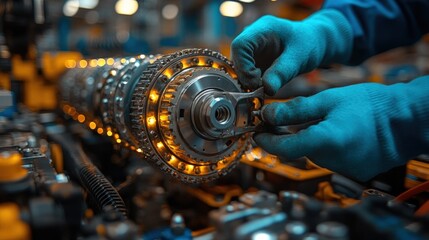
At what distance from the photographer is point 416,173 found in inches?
39.6

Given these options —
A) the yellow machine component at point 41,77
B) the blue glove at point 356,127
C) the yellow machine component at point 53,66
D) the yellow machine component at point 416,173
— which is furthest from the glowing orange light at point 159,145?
the yellow machine component at point 53,66

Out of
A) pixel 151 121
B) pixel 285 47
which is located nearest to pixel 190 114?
pixel 151 121

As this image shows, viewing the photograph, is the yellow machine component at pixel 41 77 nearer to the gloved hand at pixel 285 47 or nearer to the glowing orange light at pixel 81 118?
the glowing orange light at pixel 81 118

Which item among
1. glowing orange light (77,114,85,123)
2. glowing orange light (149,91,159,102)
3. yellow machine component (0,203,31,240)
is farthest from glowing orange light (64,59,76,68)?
yellow machine component (0,203,31,240)

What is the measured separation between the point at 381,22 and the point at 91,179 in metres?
1.25

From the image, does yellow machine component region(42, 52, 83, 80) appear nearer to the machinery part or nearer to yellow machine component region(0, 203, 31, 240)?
the machinery part

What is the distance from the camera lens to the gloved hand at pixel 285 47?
3.12 feet

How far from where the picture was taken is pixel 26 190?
59cm

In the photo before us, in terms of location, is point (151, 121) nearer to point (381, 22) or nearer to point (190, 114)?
point (190, 114)

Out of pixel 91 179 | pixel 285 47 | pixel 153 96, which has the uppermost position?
pixel 285 47

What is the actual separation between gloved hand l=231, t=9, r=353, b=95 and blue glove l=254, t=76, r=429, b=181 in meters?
0.12

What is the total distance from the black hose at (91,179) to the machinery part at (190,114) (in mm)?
148

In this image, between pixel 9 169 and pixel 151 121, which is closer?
pixel 9 169

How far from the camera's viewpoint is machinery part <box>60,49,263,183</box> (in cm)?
86
